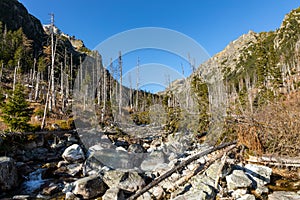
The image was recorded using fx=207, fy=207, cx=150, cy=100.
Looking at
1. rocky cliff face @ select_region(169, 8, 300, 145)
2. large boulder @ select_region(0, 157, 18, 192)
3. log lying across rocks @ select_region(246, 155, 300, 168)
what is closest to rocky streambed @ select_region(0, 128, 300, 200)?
large boulder @ select_region(0, 157, 18, 192)

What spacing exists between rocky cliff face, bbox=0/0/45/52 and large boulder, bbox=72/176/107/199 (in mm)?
69658

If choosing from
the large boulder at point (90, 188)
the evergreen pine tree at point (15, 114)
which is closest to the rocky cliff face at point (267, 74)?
the large boulder at point (90, 188)

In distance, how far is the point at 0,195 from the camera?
7.66 meters

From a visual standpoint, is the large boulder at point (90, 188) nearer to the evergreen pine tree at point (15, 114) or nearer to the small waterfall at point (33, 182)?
the small waterfall at point (33, 182)

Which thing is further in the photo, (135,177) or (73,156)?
(73,156)

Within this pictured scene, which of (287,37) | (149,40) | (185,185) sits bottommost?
(185,185)

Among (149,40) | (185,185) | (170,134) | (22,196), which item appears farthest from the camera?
(170,134)

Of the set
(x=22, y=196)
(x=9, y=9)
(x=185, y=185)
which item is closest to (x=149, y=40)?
(x=185, y=185)

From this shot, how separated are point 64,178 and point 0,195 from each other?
8.09ft

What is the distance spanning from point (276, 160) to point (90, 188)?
21.6 feet

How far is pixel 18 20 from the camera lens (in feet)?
227

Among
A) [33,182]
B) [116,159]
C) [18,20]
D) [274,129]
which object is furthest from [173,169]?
[18,20]

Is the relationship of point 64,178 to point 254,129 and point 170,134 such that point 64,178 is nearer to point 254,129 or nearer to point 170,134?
point 254,129

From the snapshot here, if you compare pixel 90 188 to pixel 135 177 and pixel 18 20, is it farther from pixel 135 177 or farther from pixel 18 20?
pixel 18 20
